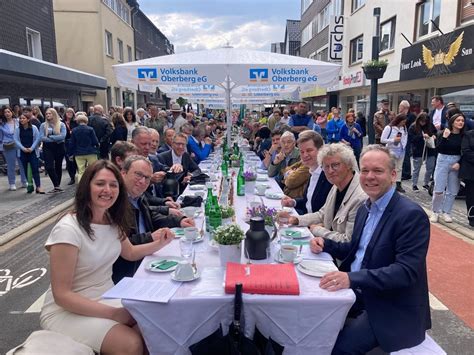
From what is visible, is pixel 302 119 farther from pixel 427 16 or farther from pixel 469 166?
pixel 427 16

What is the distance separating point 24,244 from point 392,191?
17.0 ft

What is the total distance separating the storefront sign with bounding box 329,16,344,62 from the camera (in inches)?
819

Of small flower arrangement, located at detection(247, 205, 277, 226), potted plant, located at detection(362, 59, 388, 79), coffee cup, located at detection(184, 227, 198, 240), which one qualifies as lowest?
coffee cup, located at detection(184, 227, 198, 240)

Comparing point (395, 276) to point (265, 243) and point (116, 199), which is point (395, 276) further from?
point (116, 199)

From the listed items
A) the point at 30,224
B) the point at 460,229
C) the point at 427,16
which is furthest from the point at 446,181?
the point at 427,16

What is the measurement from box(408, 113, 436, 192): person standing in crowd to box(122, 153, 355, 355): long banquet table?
6.63 meters

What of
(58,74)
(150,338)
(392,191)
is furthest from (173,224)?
(58,74)

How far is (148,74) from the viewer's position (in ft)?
17.2

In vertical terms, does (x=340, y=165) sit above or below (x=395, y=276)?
above

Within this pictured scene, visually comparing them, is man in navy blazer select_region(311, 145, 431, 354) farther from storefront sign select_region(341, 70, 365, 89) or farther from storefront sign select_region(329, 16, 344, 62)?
storefront sign select_region(329, 16, 344, 62)

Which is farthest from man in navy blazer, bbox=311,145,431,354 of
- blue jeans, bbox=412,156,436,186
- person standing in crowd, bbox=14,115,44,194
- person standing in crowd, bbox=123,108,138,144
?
person standing in crowd, bbox=123,108,138,144

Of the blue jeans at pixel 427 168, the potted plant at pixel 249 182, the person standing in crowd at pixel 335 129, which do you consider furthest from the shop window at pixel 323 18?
the potted plant at pixel 249 182

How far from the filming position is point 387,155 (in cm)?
229

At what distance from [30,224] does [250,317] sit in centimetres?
535
